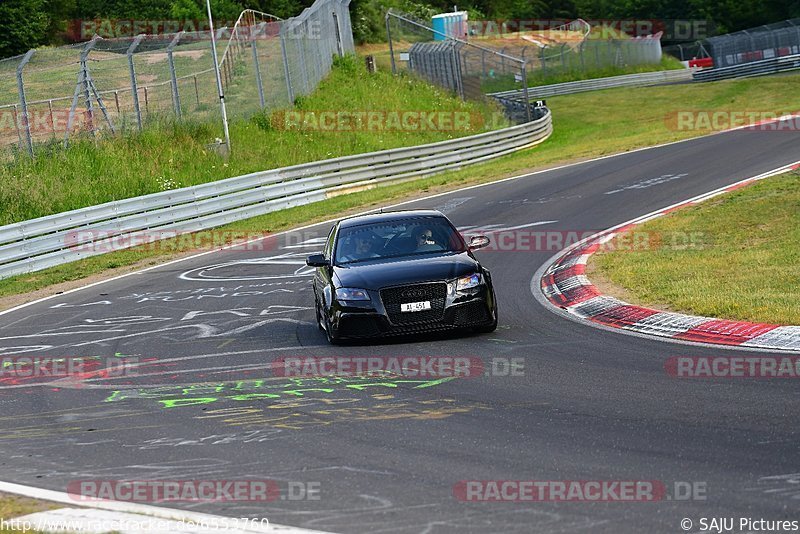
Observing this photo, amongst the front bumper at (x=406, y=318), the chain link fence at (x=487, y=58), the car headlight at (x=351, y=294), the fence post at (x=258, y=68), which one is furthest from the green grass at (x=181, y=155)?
the front bumper at (x=406, y=318)

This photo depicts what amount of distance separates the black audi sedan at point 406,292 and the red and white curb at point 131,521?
557 cm

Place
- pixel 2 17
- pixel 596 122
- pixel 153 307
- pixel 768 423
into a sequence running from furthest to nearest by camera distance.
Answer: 1. pixel 2 17
2. pixel 596 122
3. pixel 153 307
4. pixel 768 423

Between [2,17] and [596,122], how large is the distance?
1232 inches

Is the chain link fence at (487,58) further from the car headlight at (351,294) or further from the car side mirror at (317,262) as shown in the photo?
the car headlight at (351,294)

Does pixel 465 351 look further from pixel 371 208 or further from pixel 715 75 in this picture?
pixel 715 75

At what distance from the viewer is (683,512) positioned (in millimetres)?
5809

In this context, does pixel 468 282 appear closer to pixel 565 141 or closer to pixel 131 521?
pixel 131 521

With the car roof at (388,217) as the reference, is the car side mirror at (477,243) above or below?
below

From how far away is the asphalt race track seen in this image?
6.17 metres

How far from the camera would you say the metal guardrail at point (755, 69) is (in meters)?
59.1

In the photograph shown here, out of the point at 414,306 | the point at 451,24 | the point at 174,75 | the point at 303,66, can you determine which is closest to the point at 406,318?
the point at 414,306

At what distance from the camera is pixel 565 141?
1732 inches

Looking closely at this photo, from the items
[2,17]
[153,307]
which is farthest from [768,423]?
[2,17]

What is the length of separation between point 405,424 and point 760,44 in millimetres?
67991
